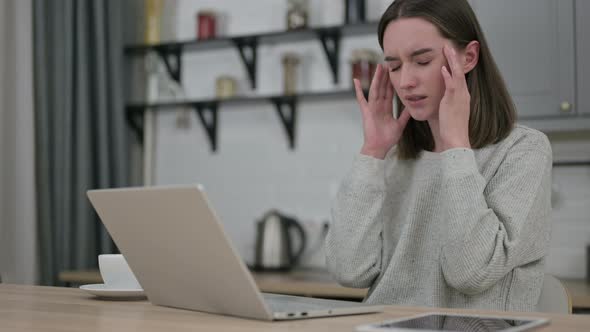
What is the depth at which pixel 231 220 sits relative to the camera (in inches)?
137

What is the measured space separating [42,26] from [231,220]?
1107 mm

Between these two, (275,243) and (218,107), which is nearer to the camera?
(275,243)

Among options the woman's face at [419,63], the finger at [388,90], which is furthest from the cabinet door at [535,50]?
the woman's face at [419,63]

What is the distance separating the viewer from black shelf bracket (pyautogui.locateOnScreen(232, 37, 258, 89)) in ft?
11.1

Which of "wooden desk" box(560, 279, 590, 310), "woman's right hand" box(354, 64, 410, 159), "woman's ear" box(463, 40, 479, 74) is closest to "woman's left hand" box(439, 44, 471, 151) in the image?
"woman's ear" box(463, 40, 479, 74)

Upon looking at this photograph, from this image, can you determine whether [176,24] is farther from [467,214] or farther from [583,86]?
[467,214]

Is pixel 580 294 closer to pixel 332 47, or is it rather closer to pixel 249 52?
pixel 332 47

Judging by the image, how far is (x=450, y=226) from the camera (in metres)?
1.40

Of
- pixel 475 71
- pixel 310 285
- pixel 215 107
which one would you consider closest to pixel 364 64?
pixel 215 107

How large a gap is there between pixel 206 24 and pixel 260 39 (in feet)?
0.88

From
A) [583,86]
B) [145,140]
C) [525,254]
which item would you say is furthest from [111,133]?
[525,254]

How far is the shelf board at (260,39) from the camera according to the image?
3.17m

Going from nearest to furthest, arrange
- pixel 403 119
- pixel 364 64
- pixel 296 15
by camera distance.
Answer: pixel 403 119, pixel 364 64, pixel 296 15

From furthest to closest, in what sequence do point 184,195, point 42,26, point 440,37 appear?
1. point 42,26
2. point 440,37
3. point 184,195
